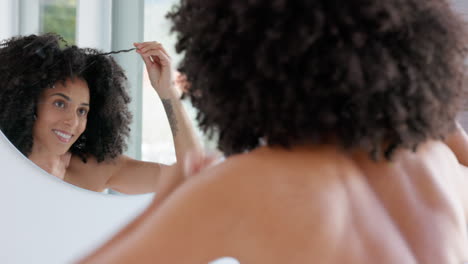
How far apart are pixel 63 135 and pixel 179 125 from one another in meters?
0.28

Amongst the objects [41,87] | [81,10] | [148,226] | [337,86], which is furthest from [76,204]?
[337,86]

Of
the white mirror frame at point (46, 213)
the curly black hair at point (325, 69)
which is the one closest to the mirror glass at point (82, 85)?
the white mirror frame at point (46, 213)

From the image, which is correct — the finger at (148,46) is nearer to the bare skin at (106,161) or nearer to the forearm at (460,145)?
the bare skin at (106,161)

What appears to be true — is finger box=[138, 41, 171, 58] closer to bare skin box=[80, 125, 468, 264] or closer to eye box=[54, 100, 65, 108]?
eye box=[54, 100, 65, 108]

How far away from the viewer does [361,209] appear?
56 cm

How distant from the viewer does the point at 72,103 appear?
114cm

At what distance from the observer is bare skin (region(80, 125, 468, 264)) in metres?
0.52

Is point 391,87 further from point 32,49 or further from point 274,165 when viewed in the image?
point 32,49

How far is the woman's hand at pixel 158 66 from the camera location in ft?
3.52

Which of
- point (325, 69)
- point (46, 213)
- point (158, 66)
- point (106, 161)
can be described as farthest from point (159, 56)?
point (325, 69)

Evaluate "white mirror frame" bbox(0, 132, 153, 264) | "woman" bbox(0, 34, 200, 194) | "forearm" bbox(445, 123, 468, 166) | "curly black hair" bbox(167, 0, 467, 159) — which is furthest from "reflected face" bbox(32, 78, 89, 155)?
"forearm" bbox(445, 123, 468, 166)

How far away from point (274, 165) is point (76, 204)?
0.97m

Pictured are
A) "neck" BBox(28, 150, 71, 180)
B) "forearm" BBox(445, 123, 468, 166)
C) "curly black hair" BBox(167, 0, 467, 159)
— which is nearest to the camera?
"curly black hair" BBox(167, 0, 467, 159)

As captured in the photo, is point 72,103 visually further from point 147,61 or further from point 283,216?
point 283,216
